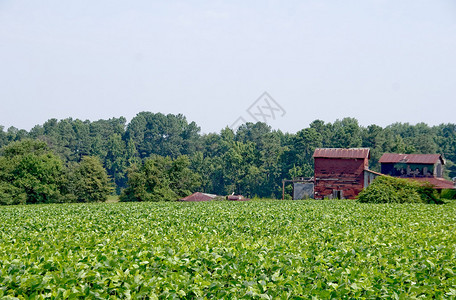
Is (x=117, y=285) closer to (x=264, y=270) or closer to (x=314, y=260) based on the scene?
(x=264, y=270)

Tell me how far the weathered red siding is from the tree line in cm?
2312

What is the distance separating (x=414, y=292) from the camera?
622cm

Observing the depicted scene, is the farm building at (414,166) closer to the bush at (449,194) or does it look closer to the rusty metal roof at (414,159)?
the rusty metal roof at (414,159)

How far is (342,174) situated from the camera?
53.8m

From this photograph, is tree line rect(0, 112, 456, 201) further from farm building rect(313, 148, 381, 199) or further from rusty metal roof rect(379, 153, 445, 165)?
rusty metal roof rect(379, 153, 445, 165)

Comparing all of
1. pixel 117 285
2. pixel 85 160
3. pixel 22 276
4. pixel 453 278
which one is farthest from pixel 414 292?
pixel 85 160

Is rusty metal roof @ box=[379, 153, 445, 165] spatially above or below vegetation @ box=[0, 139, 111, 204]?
above

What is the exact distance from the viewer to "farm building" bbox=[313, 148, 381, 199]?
53.3m

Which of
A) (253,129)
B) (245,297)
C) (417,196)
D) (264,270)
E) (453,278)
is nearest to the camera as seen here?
(245,297)

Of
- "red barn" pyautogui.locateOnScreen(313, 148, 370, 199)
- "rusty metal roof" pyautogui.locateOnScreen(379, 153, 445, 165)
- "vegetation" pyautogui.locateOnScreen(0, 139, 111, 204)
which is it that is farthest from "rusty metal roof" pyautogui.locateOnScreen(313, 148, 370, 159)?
"vegetation" pyautogui.locateOnScreen(0, 139, 111, 204)

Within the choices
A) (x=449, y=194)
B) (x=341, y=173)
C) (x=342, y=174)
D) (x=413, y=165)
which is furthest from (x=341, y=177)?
(x=449, y=194)

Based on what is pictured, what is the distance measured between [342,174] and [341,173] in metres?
0.17

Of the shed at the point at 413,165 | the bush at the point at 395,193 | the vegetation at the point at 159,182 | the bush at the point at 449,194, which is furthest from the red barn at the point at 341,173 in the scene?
the vegetation at the point at 159,182

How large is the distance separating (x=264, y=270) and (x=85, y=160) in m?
61.2
